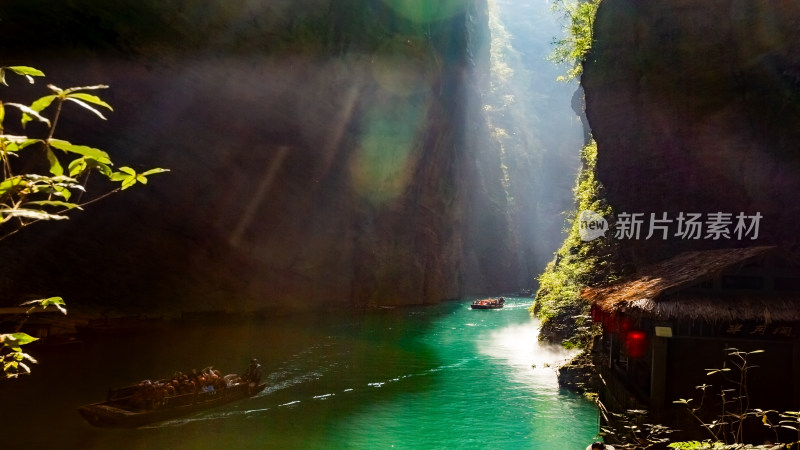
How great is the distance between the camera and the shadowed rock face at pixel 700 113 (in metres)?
13.5

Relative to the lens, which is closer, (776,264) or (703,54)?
(776,264)

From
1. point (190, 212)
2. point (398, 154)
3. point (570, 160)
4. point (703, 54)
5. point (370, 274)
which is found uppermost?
point (570, 160)

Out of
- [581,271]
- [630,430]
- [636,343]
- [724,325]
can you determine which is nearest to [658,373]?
[636,343]

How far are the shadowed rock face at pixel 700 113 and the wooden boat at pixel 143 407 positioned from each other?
41.1ft

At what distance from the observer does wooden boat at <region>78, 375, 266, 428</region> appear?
1172cm

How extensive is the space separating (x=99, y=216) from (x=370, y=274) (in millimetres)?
20225

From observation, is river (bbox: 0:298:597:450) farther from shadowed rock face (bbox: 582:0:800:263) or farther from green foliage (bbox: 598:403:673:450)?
shadowed rock face (bbox: 582:0:800:263)

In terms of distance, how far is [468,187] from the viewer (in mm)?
64875

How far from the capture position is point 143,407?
12.1 meters

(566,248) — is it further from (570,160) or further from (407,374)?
(570,160)

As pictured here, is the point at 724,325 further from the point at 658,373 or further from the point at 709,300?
the point at 658,373

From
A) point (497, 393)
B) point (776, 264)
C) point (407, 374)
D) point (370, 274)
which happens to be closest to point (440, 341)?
point (407, 374)

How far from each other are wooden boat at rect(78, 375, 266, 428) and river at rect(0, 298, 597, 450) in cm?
24

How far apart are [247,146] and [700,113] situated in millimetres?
25487
